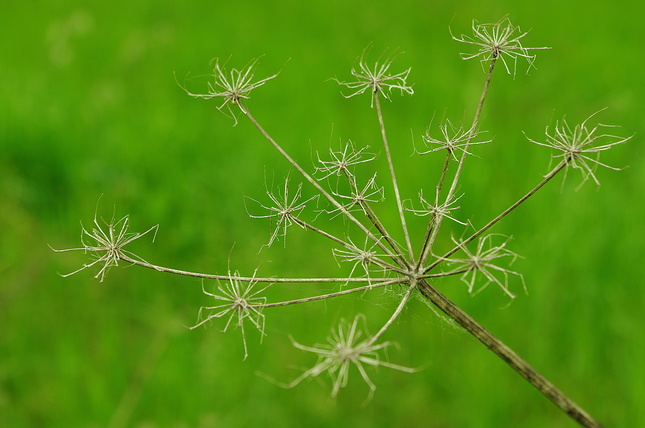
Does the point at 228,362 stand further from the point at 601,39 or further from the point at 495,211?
the point at 601,39

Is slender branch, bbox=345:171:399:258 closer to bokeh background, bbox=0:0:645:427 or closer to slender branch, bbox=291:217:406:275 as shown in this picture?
slender branch, bbox=291:217:406:275

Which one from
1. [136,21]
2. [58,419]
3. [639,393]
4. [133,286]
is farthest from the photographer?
[136,21]

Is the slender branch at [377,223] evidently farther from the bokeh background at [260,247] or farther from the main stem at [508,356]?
the bokeh background at [260,247]

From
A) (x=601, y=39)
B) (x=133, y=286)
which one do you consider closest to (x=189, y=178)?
(x=133, y=286)

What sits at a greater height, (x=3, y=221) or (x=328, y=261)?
(x=328, y=261)

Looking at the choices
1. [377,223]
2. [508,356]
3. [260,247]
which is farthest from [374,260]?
[260,247]

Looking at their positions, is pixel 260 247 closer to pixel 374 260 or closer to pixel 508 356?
pixel 374 260

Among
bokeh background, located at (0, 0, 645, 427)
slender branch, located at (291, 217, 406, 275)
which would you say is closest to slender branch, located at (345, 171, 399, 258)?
slender branch, located at (291, 217, 406, 275)
